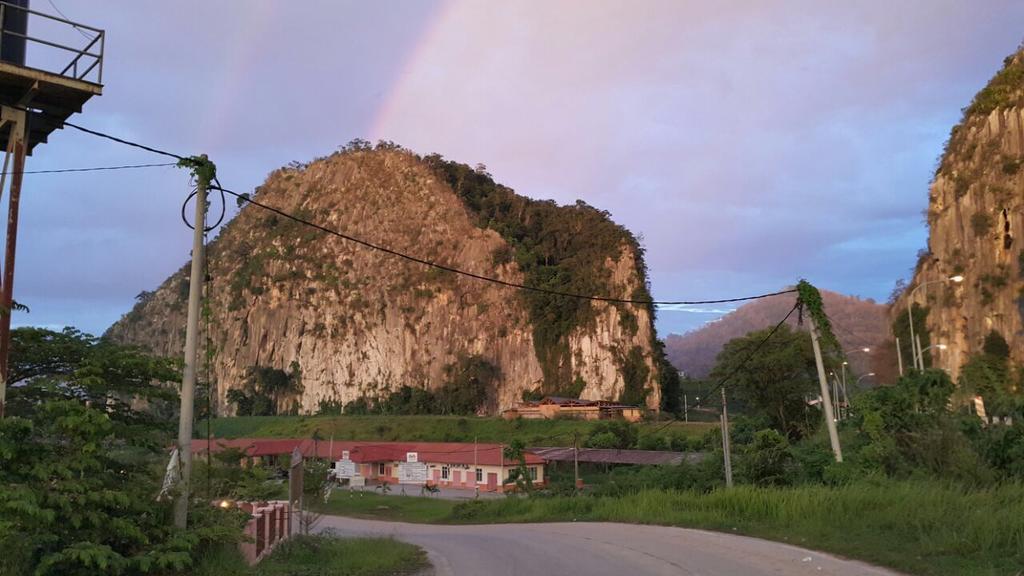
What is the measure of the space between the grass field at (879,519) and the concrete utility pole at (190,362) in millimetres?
9157

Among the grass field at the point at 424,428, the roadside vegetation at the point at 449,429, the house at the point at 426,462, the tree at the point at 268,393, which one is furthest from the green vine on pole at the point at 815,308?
the tree at the point at 268,393

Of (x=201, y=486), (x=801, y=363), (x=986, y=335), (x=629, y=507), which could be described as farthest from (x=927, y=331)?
(x=201, y=486)

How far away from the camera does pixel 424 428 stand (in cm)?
8206

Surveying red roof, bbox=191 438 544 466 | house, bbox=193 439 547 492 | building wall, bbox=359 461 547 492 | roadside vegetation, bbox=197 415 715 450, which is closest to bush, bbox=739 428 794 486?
house, bbox=193 439 547 492

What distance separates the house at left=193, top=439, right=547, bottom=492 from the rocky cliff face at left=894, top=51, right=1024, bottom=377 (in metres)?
33.7

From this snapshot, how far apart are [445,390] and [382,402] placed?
959 cm

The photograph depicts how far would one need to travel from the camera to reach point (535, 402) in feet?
295

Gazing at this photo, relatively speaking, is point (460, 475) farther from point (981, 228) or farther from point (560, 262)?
point (560, 262)

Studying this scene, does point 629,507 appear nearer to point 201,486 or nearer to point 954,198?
point 201,486

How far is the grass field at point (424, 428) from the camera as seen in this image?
234ft

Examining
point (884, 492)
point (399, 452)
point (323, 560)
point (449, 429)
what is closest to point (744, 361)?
point (399, 452)

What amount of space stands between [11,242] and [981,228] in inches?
2564

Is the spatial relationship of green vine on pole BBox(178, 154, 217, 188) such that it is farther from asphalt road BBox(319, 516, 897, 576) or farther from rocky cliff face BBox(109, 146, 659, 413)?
rocky cliff face BBox(109, 146, 659, 413)

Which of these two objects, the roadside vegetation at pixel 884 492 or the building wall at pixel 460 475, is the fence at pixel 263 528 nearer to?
the roadside vegetation at pixel 884 492
